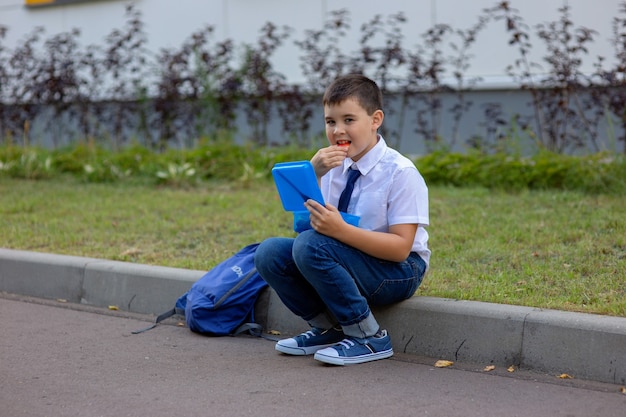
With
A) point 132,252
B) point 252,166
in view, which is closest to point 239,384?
point 132,252

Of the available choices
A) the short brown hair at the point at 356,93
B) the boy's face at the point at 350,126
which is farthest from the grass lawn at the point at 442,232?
the short brown hair at the point at 356,93

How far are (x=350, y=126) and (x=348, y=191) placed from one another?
30cm

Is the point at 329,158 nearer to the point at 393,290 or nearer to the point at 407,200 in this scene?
the point at 407,200

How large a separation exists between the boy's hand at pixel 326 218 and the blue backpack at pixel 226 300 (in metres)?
0.94

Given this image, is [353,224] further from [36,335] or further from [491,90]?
[491,90]

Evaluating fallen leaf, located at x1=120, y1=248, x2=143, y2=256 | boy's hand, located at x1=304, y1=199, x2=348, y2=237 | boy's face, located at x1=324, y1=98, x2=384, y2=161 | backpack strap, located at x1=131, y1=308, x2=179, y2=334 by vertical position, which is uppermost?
boy's face, located at x1=324, y1=98, x2=384, y2=161

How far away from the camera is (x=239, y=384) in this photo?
3.95 metres

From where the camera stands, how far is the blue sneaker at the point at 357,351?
13.6ft

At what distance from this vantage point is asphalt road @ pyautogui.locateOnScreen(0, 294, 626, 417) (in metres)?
3.56

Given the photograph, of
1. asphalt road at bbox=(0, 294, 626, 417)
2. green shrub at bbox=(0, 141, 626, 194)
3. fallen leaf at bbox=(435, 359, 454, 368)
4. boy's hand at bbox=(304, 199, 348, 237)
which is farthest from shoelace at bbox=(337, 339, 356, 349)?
green shrub at bbox=(0, 141, 626, 194)

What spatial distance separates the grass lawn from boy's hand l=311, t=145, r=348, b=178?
34.2 inches

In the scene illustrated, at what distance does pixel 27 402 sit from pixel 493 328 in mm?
1997

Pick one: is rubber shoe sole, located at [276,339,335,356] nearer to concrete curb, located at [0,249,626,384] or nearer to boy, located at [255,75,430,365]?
boy, located at [255,75,430,365]

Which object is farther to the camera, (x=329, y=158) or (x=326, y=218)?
(x=329, y=158)
